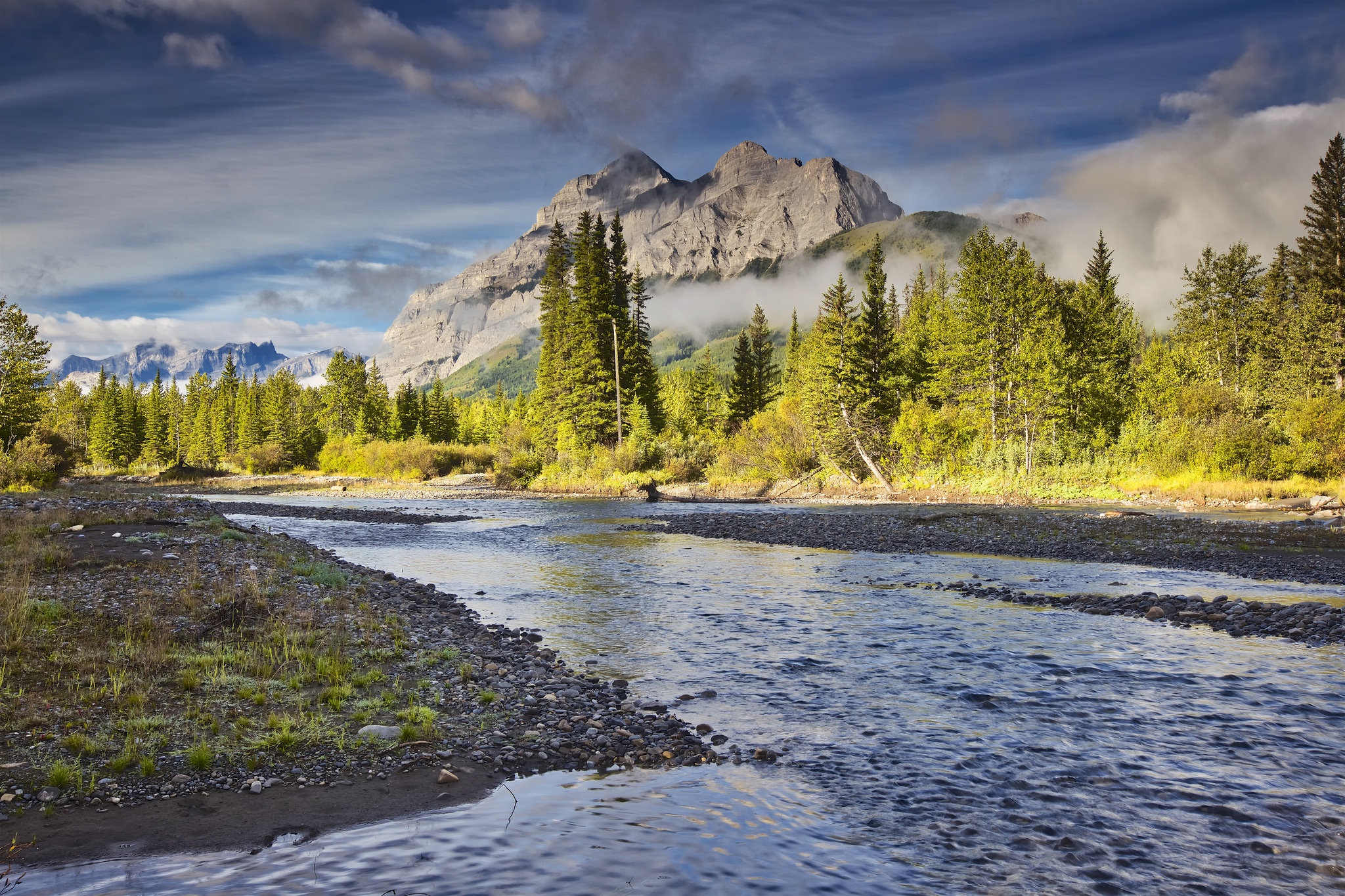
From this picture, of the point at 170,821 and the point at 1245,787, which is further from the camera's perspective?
the point at 1245,787

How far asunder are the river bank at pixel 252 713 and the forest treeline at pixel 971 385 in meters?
41.6

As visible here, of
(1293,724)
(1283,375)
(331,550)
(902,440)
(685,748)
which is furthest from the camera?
(902,440)

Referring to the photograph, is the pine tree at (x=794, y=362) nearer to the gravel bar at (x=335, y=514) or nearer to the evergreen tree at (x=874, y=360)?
the evergreen tree at (x=874, y=360)

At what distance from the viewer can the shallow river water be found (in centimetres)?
566

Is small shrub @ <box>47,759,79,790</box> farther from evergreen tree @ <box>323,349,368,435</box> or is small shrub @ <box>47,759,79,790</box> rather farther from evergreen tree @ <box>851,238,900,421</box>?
evergreen tree @ <box>323,349,368,435</box>

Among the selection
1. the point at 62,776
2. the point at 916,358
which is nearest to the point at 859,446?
→ the point at 916,358

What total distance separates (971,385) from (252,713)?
53122 mm

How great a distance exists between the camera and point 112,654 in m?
9.56

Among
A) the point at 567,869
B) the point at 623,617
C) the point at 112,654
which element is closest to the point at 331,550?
the point at 623,617

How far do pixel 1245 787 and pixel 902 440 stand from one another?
46.1 m

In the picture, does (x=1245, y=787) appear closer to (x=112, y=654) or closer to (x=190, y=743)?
(x=190, y=743)

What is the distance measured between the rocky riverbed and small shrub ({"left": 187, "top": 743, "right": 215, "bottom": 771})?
22.1 meters

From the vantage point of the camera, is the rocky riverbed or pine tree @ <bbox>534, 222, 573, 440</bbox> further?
pine tree @ <bbox>534, 222, 573, 440</bbox>

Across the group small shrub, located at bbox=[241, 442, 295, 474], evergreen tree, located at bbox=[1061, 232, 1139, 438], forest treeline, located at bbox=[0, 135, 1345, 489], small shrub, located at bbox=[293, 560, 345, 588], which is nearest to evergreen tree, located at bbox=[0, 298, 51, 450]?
forest treeline, located at bbox=[0, 135, 1345, 489]
